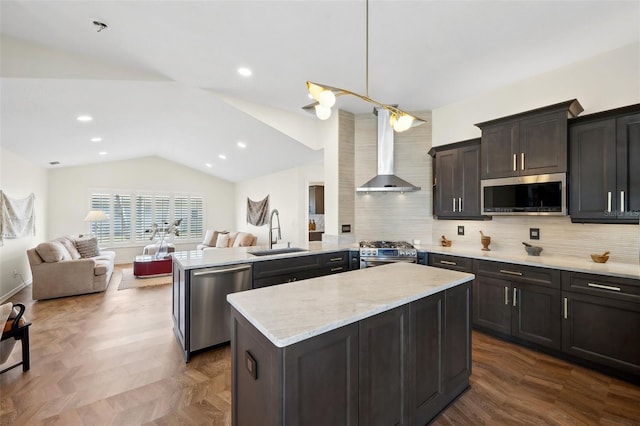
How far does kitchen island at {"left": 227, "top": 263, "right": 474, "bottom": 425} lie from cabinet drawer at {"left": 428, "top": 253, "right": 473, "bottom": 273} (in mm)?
1238

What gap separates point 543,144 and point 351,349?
2856 mm

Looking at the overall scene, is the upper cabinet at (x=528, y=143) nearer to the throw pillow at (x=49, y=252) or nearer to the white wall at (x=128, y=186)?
the throw pillow at (x=49, y=252)

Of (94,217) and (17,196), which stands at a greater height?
(17,196)

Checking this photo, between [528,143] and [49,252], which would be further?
[49,252]

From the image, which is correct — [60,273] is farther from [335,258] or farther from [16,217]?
[335,258]

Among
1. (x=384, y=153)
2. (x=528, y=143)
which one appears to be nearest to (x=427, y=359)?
(x=528, y=143)

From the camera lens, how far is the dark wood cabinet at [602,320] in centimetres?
217

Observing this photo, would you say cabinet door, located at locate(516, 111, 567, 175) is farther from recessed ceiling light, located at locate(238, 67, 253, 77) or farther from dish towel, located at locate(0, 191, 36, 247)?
→ dish towel, located at locate(0, 191, 36, 247)

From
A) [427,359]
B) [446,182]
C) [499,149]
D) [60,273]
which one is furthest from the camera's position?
[60,273]

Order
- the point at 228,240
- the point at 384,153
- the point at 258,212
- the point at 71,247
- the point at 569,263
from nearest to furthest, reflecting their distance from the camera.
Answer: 1. the point at 569,263
2. the point at 384,153
3. the point at 71,247
4. the point at 228,240
5. the point at 258,212

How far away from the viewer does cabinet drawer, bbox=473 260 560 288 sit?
8.42 feet

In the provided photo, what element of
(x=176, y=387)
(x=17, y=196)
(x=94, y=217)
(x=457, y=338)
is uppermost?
(x=17, y=196)

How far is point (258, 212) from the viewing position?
7.72 metres

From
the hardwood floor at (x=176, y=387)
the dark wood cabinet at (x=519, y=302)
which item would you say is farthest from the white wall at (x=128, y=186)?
the dark wood cabinet at (x=519, y=302)
